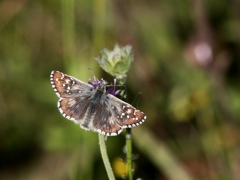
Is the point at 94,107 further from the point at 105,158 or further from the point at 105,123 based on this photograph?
the point at 105,158

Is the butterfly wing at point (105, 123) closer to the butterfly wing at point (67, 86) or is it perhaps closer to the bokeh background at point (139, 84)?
the butterfly wing at point (67, 86)

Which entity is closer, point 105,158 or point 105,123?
point 105,158

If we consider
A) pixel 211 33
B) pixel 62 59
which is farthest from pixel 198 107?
pixel 62 59

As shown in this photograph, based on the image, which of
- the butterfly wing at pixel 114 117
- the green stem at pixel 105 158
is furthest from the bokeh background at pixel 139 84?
the green stem at pixel 105 158

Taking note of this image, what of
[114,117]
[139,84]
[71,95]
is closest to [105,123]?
[114,117]

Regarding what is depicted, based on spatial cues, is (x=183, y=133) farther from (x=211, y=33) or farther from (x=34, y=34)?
(x=34, y=34)

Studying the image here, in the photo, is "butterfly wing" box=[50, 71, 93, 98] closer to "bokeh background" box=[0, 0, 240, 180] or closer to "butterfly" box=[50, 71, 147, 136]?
"butterfly" box=[50, 71, 147, 136]
